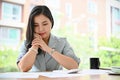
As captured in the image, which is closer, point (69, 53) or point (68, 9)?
point (69, 53)

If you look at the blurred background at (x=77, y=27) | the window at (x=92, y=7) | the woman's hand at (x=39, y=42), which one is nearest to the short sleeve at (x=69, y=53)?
the woman's hand at (x=39, y=42)

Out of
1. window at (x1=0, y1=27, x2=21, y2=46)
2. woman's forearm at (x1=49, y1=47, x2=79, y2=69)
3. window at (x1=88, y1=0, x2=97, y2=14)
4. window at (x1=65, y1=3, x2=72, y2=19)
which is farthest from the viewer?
window at (x1=88, y1=0, x2=97, y2=14)

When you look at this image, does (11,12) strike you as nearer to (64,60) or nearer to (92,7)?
(92,7)

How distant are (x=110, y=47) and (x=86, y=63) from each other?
641mm

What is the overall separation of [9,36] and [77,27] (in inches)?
48.0

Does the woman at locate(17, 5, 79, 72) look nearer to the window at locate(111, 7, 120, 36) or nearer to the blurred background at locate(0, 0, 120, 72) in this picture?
the blurred background at locate(0, 0, 120, 72)

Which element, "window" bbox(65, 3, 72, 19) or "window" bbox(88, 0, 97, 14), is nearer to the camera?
"window" bbox(65, 3, 72, 19)

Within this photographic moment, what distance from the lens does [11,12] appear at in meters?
3.45

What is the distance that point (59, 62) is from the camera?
179cm

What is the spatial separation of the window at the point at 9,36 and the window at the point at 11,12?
161mm

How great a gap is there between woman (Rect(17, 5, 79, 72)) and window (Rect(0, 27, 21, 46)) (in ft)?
5.02

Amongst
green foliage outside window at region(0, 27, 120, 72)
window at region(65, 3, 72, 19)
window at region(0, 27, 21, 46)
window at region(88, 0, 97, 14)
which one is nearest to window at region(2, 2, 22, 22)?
window at region(0, 27, 21, 46)

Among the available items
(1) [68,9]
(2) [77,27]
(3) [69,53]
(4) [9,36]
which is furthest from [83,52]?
(3) [69,53]

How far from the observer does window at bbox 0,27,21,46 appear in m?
3.34
